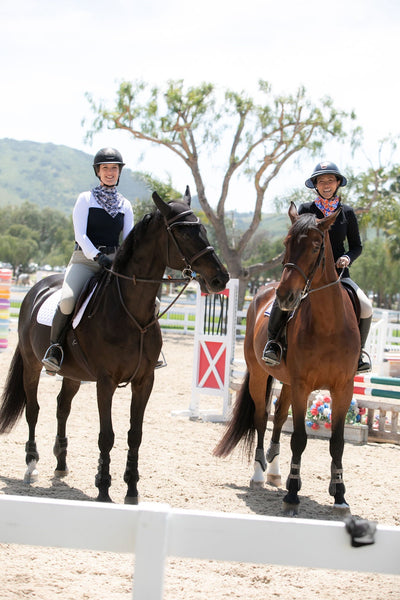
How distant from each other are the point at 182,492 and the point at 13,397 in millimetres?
2143

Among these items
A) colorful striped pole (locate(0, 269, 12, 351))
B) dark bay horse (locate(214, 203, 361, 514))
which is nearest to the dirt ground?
dark bay horse (locate(214, 203, 361, 514))

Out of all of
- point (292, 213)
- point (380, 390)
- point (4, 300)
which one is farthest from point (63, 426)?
point (4, 300)

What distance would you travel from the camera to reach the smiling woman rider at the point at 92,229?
18.3 ft

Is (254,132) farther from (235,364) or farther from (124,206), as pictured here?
(124,206)

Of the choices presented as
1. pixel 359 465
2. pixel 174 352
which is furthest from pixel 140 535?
pixel 174 352

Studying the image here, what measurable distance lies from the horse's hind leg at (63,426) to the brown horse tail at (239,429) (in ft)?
5.22

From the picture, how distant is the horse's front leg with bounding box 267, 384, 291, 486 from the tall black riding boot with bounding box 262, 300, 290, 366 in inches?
40.5

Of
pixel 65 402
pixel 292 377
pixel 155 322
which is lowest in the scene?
pixel 65 402

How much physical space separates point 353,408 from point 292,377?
3462 mm

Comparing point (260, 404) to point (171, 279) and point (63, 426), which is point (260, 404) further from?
point (171, 279)

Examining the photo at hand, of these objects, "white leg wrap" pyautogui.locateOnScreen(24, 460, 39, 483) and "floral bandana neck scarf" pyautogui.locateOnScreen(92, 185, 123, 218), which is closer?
"floral bandana neck scarf" pyautogui.locateOnScreen(92, 185, 123, 218)

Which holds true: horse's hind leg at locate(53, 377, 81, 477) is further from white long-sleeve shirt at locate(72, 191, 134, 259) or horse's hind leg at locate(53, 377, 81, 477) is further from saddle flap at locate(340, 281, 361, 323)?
saddle flap at locate(340, 281, 361, 323)

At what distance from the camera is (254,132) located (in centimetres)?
2817

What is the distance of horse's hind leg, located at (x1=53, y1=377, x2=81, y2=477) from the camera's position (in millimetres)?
6230
